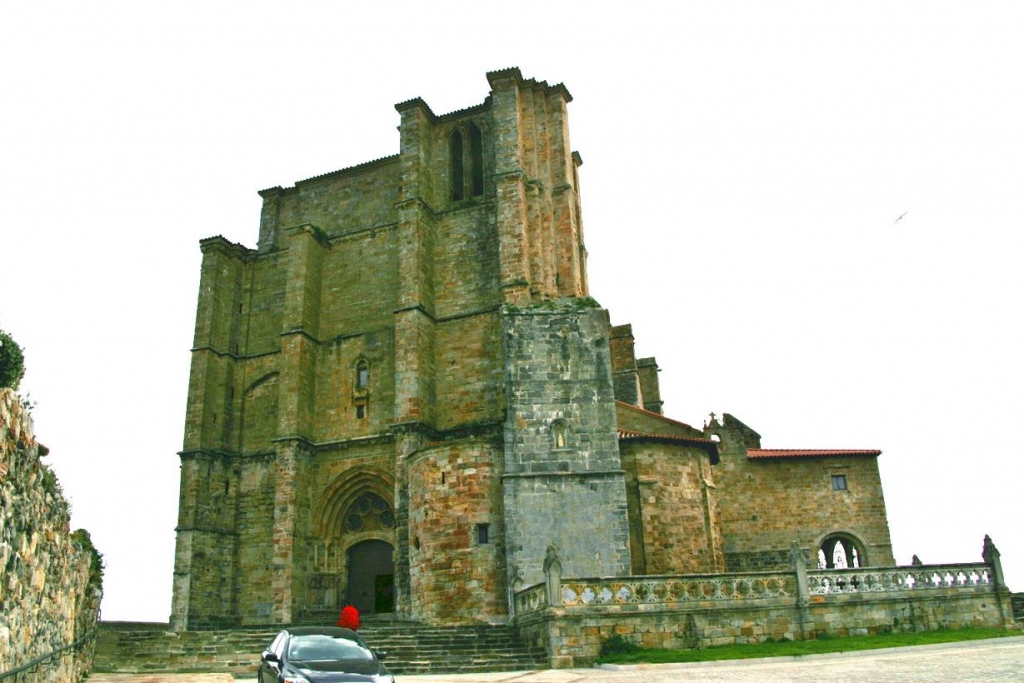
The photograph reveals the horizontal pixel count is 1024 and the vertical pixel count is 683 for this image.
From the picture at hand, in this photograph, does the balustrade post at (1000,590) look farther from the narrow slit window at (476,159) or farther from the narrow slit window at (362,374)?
the narrow slit window at (476,159)

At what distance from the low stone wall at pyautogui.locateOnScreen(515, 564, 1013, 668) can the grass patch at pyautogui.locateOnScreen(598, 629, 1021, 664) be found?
31 centimetres

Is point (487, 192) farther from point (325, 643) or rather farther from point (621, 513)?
point (325, 643)

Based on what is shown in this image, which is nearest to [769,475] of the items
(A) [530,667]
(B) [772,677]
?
(A) [530,667]

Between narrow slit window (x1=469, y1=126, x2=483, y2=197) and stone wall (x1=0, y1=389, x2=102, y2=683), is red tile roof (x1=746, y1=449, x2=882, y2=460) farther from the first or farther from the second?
stone wall (x1=0, y1=389, x2=102, y2=683)

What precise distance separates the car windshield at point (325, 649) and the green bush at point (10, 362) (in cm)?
405

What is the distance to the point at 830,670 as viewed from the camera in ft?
36.2

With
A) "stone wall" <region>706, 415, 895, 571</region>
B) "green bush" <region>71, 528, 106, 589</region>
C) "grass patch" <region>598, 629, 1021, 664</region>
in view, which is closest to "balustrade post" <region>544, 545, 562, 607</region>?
"grass patch" <region>598, 629, 1021, 664</region>

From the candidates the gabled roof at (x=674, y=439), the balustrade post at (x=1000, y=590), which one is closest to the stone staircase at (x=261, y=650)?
the gabled roof at (x=674, y=439)

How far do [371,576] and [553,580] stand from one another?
13.2 metres

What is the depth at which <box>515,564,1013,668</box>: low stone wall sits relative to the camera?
14664 mm

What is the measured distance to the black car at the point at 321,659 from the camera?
8.51m

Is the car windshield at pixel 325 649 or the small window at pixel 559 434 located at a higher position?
the small window at pixel 559 434

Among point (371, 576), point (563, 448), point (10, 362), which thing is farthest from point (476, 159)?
point (10, 362)

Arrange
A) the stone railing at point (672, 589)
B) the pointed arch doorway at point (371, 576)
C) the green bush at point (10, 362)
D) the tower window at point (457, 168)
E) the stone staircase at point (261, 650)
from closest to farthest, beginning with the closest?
the green bush at point (10, 362), the stone staircase at point (261, 650), the stone railing at point (672, 589), the pointed arch doorway at point (371, 576), the tower window at point (457, 168)
